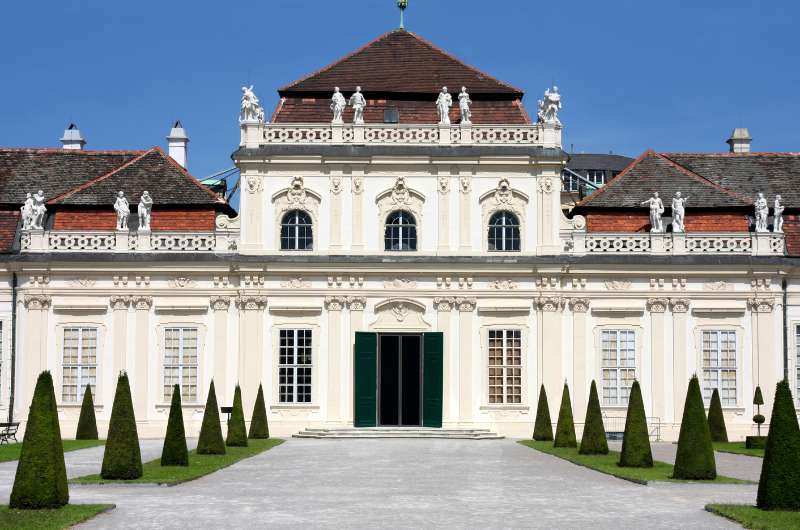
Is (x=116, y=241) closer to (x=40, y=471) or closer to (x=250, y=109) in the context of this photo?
(x=250, y=109)

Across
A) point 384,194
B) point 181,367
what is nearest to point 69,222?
point 181,367

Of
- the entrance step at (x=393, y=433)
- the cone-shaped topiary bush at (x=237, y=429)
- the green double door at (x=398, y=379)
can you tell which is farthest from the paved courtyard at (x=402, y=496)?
the green double door at (x=398, y=379)

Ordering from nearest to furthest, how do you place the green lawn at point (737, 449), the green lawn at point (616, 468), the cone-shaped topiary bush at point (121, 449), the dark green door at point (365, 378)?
the cone-shaped topiary bush at point (121, 449)
the green lawn at point (616, 468)
the green lawn at point (737, 449)
the dark green door at point (365, 378)

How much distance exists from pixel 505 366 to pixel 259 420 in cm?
843

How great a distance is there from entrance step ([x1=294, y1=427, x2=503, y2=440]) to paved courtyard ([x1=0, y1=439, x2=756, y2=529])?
959 centimetres

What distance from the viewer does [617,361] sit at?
44.7m

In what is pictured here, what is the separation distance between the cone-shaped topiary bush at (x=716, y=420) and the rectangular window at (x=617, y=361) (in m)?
3.77

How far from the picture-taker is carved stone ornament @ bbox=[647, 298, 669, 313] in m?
44.6

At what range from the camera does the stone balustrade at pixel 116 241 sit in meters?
44.4

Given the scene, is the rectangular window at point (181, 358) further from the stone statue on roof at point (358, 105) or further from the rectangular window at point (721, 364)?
the rectangular window at point (721, 364)

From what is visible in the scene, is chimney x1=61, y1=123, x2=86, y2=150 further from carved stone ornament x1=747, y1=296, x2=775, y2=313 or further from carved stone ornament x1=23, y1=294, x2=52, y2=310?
carved stone ornament x1=747, y1=296, x2=775, y2=313

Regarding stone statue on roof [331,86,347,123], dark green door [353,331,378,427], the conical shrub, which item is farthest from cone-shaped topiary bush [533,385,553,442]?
the conical shrub

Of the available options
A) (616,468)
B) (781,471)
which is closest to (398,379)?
(616,468)

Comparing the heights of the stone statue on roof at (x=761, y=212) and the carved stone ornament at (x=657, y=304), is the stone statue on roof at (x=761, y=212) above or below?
above
